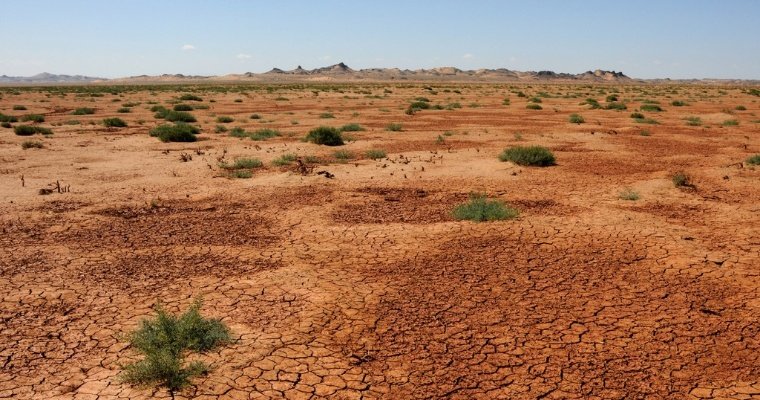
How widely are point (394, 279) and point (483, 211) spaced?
123 inches

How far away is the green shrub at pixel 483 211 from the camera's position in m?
9.02

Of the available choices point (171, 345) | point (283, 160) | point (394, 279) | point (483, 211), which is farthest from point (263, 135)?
point (171, 345)

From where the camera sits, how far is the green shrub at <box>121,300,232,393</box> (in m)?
4.26

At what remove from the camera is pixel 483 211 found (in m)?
9.15

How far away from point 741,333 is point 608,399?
6.79 feet

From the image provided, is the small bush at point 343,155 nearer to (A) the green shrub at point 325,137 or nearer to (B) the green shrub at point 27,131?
(A) the green shrub at point 325,137

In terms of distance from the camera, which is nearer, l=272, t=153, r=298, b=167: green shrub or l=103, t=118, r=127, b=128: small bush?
l=272, t=153, r=298, b=167: green shrub

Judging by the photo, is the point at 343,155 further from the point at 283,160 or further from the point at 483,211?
the point at 483,211

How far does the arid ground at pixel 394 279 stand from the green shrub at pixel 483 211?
0.23m

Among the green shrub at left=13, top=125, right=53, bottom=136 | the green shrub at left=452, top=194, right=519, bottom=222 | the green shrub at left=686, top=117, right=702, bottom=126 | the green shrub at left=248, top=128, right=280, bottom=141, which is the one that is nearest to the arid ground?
the green shrub at left=452, top=194, right=519, bottom=222

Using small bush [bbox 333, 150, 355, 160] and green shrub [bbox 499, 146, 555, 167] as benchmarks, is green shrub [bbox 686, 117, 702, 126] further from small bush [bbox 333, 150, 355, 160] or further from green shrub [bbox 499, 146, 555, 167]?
small bush [bbox 333, 150, 355, 160]

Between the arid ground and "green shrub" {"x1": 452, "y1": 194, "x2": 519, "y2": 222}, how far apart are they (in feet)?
0.75

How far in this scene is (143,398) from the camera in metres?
4.09

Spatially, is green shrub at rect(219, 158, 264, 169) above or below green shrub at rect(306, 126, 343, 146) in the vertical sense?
below
